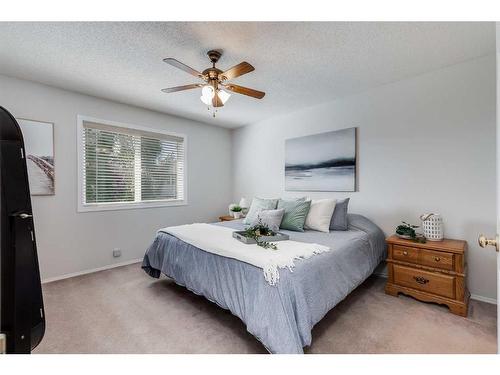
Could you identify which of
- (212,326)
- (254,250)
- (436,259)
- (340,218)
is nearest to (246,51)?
(254,250)

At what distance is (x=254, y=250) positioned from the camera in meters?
1.90

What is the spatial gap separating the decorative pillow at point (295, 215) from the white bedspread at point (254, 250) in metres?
0.72

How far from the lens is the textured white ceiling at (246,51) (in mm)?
1844

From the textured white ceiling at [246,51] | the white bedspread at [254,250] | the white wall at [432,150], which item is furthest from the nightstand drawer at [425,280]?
the textured white ceiling at [246,51]

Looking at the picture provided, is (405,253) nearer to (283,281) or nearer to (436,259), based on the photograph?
(436,259)

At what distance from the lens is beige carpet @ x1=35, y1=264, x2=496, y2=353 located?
1712 mm

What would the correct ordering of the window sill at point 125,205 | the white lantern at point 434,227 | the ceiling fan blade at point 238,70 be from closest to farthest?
the ceiling fan blade at point 238,70, the white lantern at point 434,227, the window sill at point 125,205

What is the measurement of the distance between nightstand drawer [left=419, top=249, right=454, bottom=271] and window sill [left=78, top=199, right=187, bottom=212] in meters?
3.42

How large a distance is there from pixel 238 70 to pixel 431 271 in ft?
8.29

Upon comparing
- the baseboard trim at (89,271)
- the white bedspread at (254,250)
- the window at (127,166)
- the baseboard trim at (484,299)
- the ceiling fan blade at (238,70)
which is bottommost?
the baseboard trim at (89,271)

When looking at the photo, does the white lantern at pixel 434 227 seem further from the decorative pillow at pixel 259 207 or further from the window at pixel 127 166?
the window at pixel 127 166

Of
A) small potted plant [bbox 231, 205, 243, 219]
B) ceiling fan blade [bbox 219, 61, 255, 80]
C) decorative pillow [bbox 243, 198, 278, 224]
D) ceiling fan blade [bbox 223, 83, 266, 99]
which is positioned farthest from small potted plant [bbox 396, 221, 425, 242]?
small potted plant [bbox 231, 205, 243, 219]
